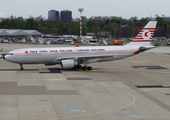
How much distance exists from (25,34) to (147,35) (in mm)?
142124

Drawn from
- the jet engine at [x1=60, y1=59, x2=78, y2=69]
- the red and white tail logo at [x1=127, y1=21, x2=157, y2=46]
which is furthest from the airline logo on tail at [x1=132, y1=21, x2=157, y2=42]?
the jet engine at [x1=60, y1=59, x2=78, y2=69]

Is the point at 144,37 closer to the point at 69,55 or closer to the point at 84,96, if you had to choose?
the point at 69,55

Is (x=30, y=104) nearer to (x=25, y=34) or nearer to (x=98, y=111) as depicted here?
(x=98, y=111)

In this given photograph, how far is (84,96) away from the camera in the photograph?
86.5 ft

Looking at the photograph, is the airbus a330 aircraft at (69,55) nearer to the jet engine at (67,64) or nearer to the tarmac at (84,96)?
the jet engine at (67,64)

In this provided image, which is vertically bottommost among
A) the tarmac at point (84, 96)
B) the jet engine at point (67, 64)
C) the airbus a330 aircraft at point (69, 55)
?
the tarmac at point (84, 96)

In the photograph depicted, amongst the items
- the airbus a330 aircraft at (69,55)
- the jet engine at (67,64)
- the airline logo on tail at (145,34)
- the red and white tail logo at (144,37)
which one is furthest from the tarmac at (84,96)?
the airline logo on tail at (145,34)

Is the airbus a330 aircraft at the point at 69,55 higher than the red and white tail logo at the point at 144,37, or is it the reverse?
the red and white tail logo at the point at 144,37

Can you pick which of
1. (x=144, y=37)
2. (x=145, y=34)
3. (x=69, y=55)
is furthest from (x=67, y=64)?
(x=145, y=34)

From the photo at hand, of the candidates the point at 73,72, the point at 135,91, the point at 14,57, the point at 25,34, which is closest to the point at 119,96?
the point at 135,91

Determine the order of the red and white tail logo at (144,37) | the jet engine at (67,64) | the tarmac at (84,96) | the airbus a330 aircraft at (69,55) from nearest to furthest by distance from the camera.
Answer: the tarmac at (84,96) → the airbus a330 aircraft at (69,55) → the jet engine at (67,64) → the red and white tail logo at (144,37)

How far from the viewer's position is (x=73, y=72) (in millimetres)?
41781

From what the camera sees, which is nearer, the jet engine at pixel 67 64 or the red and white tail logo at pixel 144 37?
the jet engine at pixel 67 64

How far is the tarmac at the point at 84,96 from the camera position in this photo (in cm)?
2045
